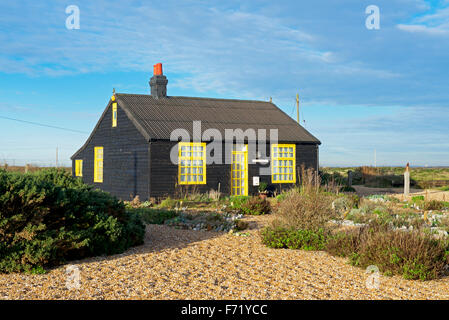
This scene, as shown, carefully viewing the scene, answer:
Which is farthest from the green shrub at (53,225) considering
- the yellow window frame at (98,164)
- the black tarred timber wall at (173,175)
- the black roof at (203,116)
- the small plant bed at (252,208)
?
the yellow window frame at (98,164)

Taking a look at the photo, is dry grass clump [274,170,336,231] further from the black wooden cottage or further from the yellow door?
the yellow door

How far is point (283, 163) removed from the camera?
19.5 metres

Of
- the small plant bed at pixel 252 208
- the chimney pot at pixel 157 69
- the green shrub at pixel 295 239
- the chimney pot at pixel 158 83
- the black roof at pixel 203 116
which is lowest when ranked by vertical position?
the green shrub at pixel 295 239

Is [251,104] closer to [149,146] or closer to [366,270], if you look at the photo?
[149,146]

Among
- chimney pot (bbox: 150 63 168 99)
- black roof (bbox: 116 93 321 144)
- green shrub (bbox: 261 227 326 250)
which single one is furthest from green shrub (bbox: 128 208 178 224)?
chimney pot (bbox: 150 63 168 99)

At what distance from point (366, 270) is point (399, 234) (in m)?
0.90

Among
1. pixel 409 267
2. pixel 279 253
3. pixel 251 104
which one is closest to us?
pixel 409 267

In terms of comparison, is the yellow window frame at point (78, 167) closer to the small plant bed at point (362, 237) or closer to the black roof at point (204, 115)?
the black roof at point (204, 115)

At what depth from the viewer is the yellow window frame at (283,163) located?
19.2 metres

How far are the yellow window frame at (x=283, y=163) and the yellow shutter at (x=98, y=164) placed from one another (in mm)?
7777

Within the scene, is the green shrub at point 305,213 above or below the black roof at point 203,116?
below
